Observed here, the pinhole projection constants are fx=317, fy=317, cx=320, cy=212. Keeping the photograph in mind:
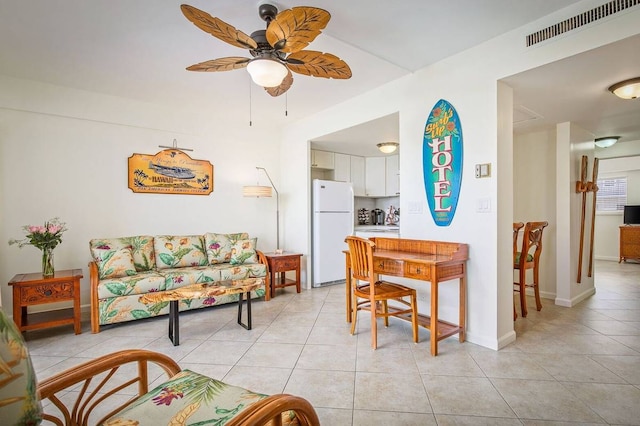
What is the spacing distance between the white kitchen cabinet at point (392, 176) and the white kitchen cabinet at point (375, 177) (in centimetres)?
6

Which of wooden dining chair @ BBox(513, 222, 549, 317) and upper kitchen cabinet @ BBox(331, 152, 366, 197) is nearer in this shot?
wooden dining chair @ BBox(513, 222, 549, 317)

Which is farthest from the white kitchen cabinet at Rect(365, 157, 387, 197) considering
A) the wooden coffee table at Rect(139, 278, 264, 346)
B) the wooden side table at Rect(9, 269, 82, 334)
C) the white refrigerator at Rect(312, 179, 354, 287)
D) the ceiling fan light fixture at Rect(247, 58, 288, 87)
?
the wooden side table at Rect(9, 269, 82, 334)

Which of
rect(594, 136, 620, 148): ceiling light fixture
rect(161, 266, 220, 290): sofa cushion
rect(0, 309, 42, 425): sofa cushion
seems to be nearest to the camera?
rect(0, 309, 42, 425): sofa cushion

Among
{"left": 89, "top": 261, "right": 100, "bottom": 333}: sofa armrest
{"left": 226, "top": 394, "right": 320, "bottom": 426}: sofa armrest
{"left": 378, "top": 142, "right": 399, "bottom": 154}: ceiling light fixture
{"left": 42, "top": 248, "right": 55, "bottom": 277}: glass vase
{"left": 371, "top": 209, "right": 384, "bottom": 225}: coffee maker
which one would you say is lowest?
{"left": 89, "top": 261, "right": 100, "bottom": 333}: sofa armrest

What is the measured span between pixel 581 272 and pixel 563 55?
300 centimetres

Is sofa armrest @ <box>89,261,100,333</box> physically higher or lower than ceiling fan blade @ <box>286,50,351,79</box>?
lower

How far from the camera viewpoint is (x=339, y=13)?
2.25m

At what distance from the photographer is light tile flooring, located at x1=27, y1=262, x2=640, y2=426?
1.83 m

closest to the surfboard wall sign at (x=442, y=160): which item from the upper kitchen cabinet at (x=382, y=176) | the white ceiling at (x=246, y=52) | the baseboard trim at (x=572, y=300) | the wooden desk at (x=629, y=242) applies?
the white ceiling at (x=246, y=52)

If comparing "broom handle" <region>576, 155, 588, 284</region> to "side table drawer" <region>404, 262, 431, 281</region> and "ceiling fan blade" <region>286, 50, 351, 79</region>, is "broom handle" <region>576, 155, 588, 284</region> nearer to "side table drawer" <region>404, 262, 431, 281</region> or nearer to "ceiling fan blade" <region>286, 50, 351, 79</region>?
"side table drawer" <region>404, 262, 431, 281</region>

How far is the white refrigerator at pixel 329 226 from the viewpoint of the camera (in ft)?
16.2

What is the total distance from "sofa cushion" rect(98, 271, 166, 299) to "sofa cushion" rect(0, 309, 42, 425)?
2.65 meters

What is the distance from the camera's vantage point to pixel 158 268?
3.90 m

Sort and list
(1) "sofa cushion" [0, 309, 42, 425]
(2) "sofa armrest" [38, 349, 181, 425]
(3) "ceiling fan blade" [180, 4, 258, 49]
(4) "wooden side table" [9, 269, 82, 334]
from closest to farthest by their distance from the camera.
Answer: (1) "sofa cushion" [0, 309, 42, 425]
(2) "sofa armrest" [38, 349, 181, 425]
(3) "ceiling fan blade" [180, 4, 258, 49]
(4) "wooden side table" [9, 269, 82, 334]
